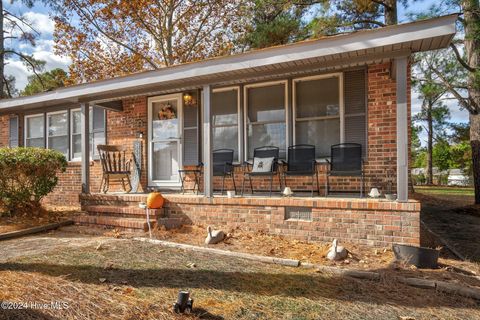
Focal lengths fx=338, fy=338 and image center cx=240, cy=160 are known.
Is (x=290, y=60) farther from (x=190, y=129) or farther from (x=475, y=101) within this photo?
(x=475, y=101)

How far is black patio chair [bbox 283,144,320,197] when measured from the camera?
566 centimetres

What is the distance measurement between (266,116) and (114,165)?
3.51 meters

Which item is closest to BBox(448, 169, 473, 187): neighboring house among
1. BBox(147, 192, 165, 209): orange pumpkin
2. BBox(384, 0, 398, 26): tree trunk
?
BBox(384, 0, 398, 26): tree trunk

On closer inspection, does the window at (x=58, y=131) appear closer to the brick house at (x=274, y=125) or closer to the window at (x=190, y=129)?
the brick house at (x=274, y=125)

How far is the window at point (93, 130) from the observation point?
8.46 metres

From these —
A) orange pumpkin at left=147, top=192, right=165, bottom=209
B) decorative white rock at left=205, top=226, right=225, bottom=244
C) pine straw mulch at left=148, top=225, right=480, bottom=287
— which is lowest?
pine straw mulch at left=148, top=225, right=480, bottom=287

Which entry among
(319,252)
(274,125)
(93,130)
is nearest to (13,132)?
(93,130)

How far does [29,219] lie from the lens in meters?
6.27

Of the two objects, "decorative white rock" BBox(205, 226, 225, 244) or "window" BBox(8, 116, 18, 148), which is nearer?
"decorative white rock" BBox(205, 226, 225, 244)

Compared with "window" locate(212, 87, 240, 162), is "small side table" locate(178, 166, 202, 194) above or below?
below

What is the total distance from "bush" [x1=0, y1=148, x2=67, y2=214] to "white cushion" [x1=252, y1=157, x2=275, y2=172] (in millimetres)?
3925

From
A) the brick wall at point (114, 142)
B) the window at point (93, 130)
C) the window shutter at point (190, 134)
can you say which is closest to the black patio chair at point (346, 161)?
the window shutter at point (190, 134)

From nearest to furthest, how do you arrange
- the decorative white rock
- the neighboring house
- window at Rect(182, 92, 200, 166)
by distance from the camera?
1. the decorative white rock
2. window at Rect(182, 92, 200, 166)
3. the neighboring house

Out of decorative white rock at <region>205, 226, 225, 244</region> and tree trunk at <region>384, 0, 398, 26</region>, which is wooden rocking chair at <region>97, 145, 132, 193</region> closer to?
decorative white rock at <region>205, 226, 225, 244</region>
